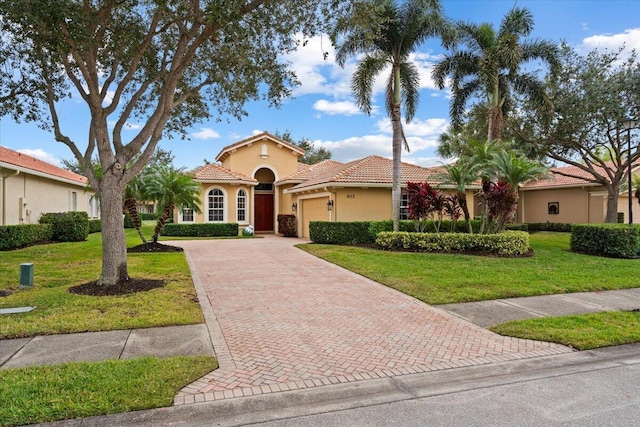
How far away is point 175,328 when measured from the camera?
18.9 feet

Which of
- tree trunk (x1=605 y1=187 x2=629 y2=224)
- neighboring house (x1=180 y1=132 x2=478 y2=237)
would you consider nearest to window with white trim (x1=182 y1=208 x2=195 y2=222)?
neighboring house (x1=180 y1=132 x2=478 y2=237)

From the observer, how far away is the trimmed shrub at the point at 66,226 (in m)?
→ 18.4

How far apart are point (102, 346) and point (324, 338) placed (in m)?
2.76

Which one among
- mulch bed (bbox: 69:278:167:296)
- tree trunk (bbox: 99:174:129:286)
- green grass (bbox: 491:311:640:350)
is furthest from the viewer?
tree trunk (bbox: 99:174:129:286)

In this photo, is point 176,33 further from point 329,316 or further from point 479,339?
point 479,339

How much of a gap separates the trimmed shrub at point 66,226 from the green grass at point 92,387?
16.9 m

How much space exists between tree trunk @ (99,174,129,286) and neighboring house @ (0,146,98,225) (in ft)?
29.7

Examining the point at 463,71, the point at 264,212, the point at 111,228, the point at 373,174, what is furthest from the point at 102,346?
the point at 264,212

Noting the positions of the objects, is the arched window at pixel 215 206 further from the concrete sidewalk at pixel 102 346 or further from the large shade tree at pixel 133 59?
the concrete sidewalk at pixel 102 346

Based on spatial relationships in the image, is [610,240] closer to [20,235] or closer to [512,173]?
[512,173]

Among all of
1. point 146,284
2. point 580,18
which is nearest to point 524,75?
point 580,18

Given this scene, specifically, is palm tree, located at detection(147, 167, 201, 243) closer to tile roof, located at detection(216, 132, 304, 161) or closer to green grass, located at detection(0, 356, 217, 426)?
tile roof, located at detection(216, 132, 304, 161)

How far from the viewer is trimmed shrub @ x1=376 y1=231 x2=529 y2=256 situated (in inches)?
547

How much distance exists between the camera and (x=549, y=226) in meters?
25.9
